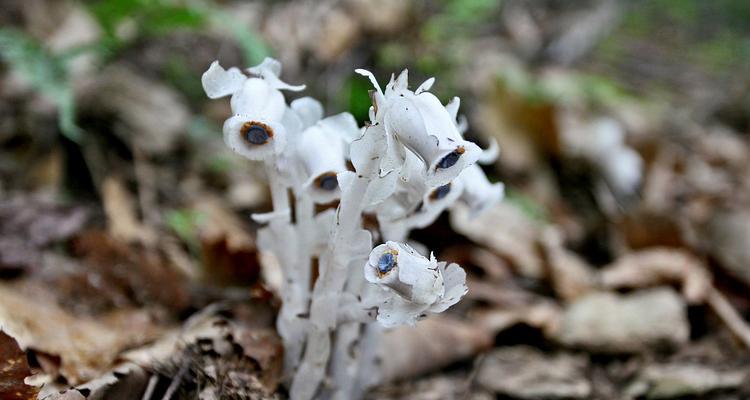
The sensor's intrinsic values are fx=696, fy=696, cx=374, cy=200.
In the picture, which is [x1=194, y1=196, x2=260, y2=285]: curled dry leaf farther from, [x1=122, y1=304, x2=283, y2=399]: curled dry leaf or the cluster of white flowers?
the cluster of white flowers

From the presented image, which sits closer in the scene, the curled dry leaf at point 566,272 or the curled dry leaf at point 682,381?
the curled dry leaf at point 682,381

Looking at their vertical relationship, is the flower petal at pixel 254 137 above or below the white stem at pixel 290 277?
above

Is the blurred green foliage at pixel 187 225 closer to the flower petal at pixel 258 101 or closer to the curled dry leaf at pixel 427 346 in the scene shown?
the curled dry leaf at pixel 427 346

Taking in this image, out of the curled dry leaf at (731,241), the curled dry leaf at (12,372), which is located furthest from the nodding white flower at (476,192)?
the curled dry leaf at (731,241)

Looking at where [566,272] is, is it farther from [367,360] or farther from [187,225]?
[187,225]

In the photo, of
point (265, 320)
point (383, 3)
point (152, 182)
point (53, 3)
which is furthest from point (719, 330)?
point (53, 3)

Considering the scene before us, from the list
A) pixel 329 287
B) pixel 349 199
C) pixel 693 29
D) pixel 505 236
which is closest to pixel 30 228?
pixel 329 287

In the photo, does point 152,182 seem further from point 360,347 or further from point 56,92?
point 360,347
